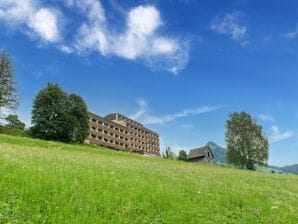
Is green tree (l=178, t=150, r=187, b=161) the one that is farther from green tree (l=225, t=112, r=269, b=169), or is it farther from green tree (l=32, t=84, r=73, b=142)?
green tree (l=32, t=84, r=73, b=142)

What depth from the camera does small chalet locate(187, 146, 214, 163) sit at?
592 feet

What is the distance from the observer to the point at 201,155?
181 meters

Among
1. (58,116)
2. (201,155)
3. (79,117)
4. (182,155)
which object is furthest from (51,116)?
(182,155)

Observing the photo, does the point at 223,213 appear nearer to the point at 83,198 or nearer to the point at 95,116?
the point at 83,198

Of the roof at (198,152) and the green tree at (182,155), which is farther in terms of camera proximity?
the green tree at (182,155)

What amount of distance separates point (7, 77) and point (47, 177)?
364 feet

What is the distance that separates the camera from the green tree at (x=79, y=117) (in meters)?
114

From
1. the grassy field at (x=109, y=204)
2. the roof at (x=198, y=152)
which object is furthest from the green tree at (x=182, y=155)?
the grassy field at (x=109, y=204)

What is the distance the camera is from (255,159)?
12244cm

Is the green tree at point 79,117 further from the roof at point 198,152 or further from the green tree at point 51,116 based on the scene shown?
the roof at point 198,152

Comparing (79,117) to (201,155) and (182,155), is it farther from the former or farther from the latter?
(182,155)

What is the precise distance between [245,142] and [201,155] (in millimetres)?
57823

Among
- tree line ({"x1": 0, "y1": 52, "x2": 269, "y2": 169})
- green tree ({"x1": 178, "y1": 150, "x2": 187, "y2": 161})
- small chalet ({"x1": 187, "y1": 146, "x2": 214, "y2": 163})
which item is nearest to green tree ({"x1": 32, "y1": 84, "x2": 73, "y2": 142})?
Result: tree line ({"x1": 0, "y1": 52, "x2": 269, "y2": 169})

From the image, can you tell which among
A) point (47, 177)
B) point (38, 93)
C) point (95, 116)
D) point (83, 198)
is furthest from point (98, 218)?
point (95, 116)
